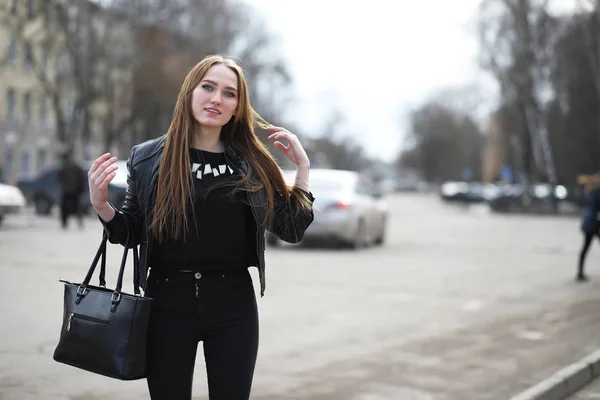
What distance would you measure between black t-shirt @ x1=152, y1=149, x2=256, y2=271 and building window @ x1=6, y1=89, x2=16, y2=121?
186 ft

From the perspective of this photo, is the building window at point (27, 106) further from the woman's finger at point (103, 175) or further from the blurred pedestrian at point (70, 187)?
the woman's finger at point (103, 175)

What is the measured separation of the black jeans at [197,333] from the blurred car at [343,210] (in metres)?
15.2

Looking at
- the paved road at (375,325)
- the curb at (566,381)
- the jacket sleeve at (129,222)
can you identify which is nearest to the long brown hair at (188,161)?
the jacket sleeve at (129,222)

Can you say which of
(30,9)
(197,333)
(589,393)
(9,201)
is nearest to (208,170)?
(197,333)

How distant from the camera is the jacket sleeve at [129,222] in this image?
3539 mm

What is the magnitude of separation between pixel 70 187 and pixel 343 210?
7736mm

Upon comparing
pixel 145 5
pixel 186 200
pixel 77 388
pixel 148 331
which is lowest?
pixel 77 388

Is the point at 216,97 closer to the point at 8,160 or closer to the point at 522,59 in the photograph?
the point at 522,59

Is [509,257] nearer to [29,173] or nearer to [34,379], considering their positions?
[34,379]

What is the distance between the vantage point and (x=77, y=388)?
20.9 feet

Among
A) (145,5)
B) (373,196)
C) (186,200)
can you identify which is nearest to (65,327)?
(186,200)

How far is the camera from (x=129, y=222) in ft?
11.8

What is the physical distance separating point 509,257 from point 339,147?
9213 cm

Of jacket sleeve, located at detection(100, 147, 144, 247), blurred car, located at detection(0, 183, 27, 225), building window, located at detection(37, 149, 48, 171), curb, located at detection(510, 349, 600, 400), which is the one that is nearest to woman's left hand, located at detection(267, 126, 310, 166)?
jacket sleeve, located at detection(100, 147, 144, 247)
